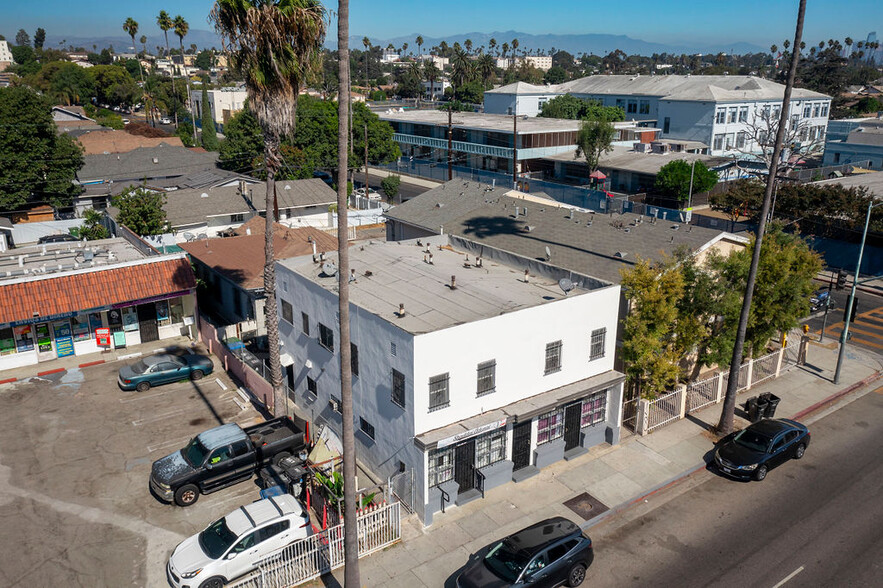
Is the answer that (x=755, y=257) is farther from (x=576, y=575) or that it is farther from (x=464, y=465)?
(x=576, y=575)

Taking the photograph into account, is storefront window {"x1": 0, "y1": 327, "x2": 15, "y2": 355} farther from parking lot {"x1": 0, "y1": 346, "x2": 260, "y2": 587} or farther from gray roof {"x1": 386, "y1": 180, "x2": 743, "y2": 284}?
gray roof {"x1": 386, "y1": 180, "x2": 743, "y2": 284}

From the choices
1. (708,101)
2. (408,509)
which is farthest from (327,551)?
(708,101)

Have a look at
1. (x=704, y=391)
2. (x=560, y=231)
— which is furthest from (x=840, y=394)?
(x=560, y=231)

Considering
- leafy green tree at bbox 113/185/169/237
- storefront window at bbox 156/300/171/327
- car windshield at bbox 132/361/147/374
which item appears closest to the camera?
car windshield at bbox 132/361/147/374

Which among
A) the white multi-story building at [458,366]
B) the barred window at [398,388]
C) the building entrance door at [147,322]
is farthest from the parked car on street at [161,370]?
the barred window at [398,388]

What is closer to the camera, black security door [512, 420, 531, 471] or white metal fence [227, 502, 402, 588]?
white metal fence [227, 502, 402, 588]

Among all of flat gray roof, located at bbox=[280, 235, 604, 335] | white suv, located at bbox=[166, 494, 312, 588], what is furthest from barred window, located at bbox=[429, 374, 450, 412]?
white suv, located at bbox=[166, 494, 312, 588]
